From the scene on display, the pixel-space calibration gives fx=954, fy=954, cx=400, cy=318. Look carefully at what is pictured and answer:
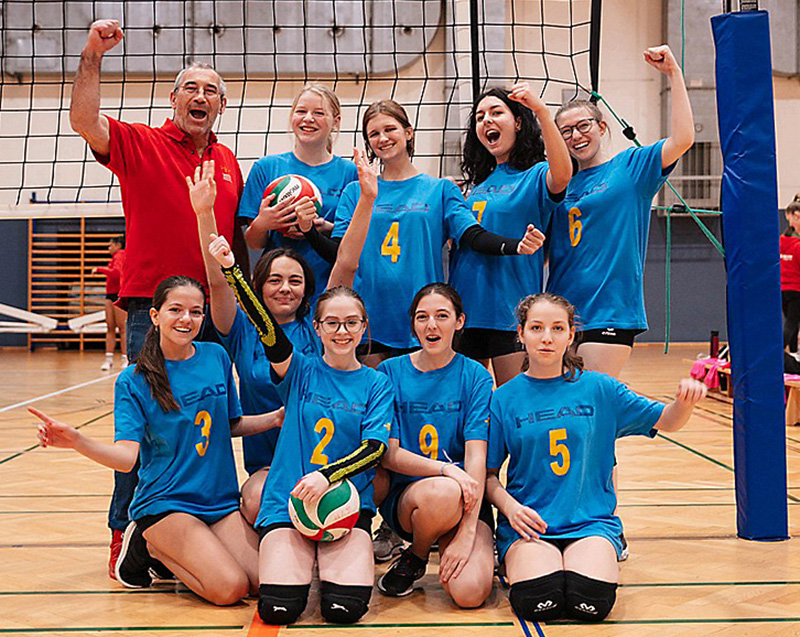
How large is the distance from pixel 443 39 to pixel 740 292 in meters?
9.20

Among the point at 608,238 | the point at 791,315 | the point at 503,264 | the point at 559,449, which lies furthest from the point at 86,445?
the point at 791,315

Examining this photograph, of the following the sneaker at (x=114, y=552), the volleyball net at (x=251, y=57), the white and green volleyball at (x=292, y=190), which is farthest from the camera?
the volleyball net at (x=251, y=57)

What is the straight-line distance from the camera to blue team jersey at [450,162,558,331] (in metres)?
3.09

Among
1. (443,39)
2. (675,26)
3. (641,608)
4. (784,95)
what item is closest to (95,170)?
(443,39)

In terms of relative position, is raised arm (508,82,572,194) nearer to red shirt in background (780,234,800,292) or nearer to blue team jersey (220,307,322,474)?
blue team jersey (220,307,322,474)

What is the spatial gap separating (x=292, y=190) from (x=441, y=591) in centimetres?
132

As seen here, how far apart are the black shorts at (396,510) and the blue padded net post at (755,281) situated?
999 mm

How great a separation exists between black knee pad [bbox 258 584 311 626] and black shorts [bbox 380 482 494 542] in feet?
1.37

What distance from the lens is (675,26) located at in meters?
12.2

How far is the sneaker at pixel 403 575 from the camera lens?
2.74m

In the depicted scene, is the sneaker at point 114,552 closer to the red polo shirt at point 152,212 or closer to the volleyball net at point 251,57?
the red polo shirt at point 152,212

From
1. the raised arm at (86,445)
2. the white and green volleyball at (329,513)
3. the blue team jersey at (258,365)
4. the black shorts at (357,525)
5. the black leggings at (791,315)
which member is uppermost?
the black leggings at (791,315)

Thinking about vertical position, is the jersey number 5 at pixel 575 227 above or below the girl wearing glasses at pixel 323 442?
above

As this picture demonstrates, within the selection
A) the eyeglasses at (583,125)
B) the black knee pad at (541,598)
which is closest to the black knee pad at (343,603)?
the black knee pad at (541,598)
